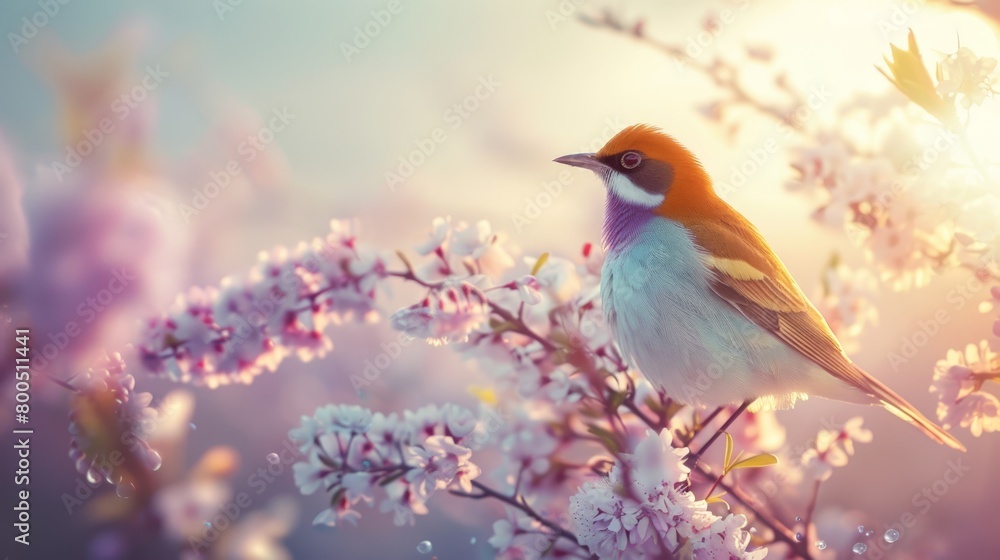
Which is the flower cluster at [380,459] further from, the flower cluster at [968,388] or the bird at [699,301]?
the flower cluster at [968,388]

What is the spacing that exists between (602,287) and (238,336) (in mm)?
471

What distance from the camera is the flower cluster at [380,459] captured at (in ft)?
2.54

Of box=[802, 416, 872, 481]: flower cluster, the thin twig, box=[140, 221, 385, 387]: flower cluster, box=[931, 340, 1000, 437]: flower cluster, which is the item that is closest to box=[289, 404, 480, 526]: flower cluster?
the thin twig

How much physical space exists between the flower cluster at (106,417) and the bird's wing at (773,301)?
0.69 m

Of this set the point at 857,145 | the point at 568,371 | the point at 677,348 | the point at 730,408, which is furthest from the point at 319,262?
the point at 857,145

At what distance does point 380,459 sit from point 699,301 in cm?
41

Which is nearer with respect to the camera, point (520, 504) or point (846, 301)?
point (520, 504)

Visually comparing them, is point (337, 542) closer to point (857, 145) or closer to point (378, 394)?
point (378, 394)

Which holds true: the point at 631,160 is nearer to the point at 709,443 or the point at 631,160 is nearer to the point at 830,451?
the point at 709,443

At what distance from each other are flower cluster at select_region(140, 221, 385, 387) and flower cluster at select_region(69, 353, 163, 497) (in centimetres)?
7

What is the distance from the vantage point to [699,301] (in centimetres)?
78
